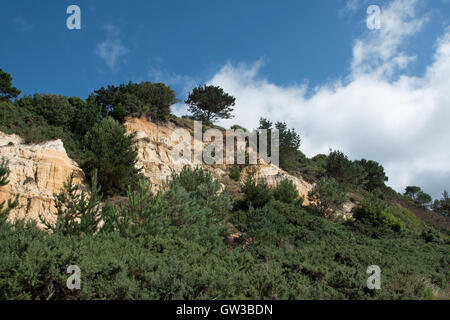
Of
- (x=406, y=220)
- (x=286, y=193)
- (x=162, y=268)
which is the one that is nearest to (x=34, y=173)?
(x=162, y=268)

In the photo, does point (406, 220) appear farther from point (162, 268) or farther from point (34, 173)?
point (34, 173)

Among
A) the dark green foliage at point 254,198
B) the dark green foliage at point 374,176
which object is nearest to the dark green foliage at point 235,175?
the dark green foliage at point 254,198

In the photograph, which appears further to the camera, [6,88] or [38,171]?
[6,88]

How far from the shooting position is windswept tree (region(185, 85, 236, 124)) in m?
41.5

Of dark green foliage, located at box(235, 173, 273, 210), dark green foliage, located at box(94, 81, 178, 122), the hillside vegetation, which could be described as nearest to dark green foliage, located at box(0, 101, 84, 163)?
the hillside vegetation

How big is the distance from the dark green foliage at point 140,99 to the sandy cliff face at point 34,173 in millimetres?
13607

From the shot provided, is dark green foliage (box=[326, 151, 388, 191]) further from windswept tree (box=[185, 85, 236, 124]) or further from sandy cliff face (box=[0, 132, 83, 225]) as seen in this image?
sandy cliff face (box=[0, 132, 83, 225])

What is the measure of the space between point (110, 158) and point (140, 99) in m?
16.0

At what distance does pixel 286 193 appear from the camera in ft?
84.8

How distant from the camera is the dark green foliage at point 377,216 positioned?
2362 cm

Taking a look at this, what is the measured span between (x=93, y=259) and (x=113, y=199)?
40.4 feet

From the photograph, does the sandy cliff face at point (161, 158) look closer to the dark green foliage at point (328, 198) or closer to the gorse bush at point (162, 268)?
the dark green foliage at point (328, 198)
